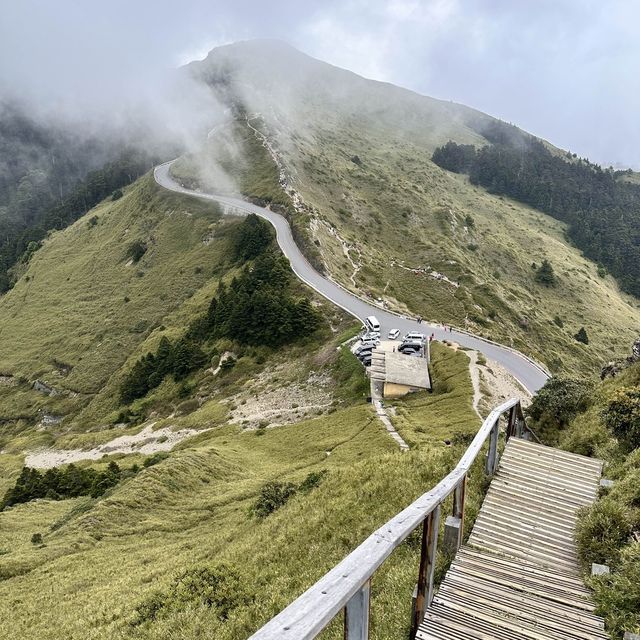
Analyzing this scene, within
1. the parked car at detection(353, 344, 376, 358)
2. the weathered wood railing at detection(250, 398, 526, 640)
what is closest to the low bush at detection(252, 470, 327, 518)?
the weathered wood railing at detection(250, 398, 526, 640)

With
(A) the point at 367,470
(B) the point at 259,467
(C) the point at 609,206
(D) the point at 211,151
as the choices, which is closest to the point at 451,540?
(A) the point at 367,470

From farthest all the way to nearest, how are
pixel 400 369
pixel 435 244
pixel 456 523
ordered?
1. pixel 435 244
2. pixel 400 369
3. pixel 456 523

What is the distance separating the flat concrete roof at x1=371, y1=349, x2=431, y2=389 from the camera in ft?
147

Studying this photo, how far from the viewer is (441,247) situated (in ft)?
352

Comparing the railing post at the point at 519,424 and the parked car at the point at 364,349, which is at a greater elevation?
the railing post at the point at 519,424

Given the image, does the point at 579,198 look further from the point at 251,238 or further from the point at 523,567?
the point at 523,567

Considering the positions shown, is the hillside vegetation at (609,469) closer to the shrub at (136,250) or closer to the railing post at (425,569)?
the railing post at (425,569)

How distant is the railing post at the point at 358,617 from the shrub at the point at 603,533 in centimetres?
590

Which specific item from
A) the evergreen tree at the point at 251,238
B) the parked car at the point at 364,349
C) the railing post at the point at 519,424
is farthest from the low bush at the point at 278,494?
the evergreen tree at the point at 251,238

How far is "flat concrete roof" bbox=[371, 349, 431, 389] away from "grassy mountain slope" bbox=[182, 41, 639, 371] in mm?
25867

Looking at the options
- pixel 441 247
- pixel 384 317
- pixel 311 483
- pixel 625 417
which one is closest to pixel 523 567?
pixel 625 417

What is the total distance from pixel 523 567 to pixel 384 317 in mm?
56564

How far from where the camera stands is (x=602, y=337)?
9956cm

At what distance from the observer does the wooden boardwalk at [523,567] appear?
6.03 meters
